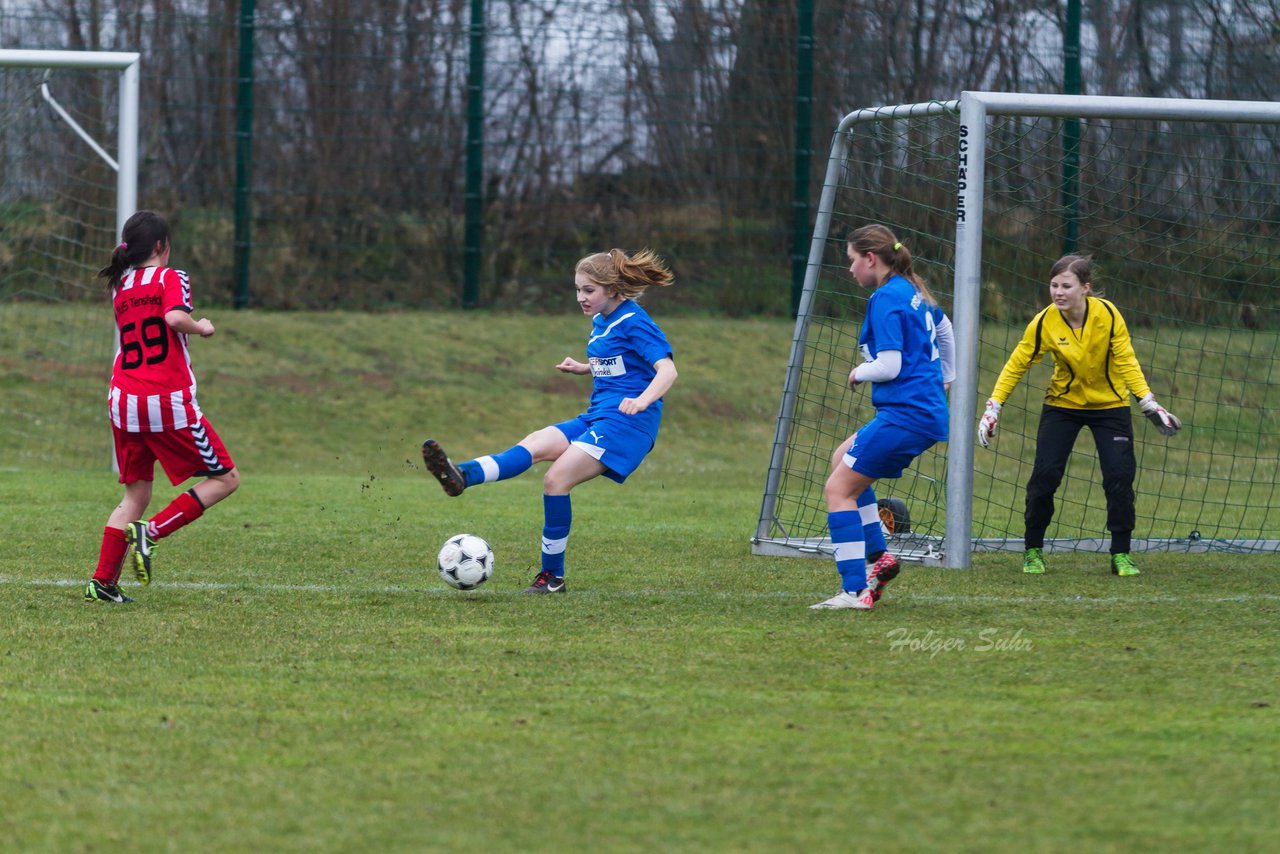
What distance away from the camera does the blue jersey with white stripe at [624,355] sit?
6758 mm

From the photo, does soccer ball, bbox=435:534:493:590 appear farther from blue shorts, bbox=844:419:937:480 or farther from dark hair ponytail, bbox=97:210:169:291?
dark hair ponytail, bbox=97:210:169:291

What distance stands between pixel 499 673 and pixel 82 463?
941cm

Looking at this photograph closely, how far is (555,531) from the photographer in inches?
262

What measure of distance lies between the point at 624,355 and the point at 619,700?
256 centimetres

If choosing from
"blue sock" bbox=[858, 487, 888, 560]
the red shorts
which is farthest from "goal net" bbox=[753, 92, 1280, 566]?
the red shorts

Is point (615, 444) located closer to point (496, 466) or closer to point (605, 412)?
point (605, 412)

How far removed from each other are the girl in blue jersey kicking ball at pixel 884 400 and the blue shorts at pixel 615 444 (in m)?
0.92

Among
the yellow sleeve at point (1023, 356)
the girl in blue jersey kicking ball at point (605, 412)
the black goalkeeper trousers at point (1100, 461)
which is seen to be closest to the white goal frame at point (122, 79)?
the girl in blue jersey kicking ball at point (605, 412)

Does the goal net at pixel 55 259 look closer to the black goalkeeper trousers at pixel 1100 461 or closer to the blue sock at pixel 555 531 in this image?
the blue sock at pixel 555 531

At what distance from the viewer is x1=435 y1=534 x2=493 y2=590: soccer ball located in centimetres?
655

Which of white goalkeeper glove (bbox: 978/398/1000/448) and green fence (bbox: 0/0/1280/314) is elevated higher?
green fence (bbox: 0/0/1280/314)

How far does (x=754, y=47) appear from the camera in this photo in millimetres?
17172

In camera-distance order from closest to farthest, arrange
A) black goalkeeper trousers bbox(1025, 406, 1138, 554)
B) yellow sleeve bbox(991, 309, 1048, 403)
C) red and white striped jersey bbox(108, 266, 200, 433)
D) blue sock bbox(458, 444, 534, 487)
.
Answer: red and white striped jersey bbox(108, 266, 200, 433), blue sock bbox(458, 444, 534, 487), black goalkeeper trousers bbox(1025, 406, 1138, 554), yellow sleeve bbox(991, 309, 1048, 403)

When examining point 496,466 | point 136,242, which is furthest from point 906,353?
point 136,242
